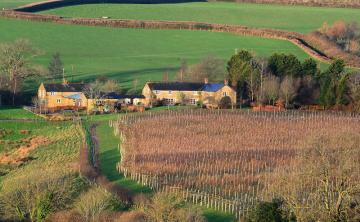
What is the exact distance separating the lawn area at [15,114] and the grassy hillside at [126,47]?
412 inches

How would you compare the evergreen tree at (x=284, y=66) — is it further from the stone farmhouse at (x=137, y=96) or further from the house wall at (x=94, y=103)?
the house wall at (x=94, y=103)

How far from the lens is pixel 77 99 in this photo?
7425 centimetres

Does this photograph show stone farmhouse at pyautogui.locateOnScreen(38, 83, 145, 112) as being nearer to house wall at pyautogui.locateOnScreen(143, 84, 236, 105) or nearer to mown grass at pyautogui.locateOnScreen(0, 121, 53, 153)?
house wall at pyautogui.locateOnScreen(143, 84, 236, 105)

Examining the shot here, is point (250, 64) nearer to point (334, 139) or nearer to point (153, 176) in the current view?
point (153, 176)

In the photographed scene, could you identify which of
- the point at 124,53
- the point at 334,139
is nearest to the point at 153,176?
the point at 334,139

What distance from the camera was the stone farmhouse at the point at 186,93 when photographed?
74.0 metres

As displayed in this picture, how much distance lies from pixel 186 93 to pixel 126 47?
86.4 feet

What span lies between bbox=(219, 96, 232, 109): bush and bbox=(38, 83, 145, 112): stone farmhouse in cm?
549

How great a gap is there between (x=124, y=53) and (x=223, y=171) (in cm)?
4955

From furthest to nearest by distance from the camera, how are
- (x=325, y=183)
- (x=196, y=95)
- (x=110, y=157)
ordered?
(x=196, y=95), (x=110, y=157), (x=325, y=183)

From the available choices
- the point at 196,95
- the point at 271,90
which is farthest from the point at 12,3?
the point at 271,90

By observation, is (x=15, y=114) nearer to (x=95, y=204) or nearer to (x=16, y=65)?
(x=16, y=65)

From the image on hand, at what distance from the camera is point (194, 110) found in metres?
68.8

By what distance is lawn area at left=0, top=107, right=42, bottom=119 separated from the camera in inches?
2724
